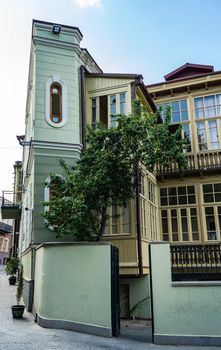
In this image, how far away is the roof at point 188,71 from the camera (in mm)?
17281

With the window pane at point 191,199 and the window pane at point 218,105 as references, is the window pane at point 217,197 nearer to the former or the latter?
the window pane at point 191,199

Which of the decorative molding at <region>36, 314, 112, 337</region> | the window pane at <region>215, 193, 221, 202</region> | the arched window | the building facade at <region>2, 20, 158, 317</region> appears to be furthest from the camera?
the window pane at <region>215, 193, 221, 202</region>

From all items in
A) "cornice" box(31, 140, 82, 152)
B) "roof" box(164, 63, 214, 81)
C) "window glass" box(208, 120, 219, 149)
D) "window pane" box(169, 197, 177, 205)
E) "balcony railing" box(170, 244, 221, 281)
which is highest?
"roof" box(164, 63, 214, 81)

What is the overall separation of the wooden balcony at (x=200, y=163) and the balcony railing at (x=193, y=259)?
6763 millimetres

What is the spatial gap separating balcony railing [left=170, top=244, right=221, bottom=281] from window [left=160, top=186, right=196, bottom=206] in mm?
6724

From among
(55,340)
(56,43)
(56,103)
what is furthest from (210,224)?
(56,43)

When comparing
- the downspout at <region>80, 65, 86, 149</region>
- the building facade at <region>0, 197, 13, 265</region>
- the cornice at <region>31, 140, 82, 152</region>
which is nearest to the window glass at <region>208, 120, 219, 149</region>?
the downspout at <region>80, 65, 86, 149</region>

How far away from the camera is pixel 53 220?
9.25 metres

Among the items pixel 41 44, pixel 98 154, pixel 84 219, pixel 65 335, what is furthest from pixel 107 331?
pixel 41 44

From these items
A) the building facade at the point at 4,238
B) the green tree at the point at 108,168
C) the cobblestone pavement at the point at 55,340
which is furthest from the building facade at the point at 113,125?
the building facade at the point at 4,238

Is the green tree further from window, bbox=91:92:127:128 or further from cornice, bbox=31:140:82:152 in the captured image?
window, bbox=91:92:127:128

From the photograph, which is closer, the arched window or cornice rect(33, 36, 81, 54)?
the arched window

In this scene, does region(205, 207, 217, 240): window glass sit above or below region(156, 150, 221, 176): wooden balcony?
below

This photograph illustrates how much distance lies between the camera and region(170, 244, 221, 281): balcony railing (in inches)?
330
